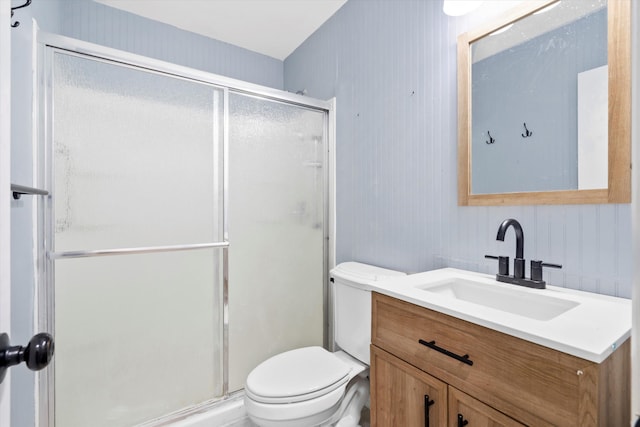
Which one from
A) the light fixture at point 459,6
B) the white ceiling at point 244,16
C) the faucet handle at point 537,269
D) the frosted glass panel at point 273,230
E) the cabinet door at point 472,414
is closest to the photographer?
the cabinet door at point 472,414

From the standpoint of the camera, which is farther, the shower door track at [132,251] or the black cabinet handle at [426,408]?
the shower door track at [132,251]

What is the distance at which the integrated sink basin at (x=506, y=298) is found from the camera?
0.89 meters

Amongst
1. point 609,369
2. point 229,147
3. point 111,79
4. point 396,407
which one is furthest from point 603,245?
point 111,79

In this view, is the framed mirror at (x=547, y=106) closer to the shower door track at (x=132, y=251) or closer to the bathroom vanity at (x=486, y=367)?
the bathroom vanity at (x=486, y=367)

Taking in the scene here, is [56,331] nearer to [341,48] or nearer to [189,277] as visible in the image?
[189,277]

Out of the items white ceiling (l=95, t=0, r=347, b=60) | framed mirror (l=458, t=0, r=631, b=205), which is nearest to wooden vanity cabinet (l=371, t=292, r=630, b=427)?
framed mirror (l=458, t=0, r=631, b=205)

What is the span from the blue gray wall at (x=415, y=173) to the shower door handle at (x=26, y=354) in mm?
1278

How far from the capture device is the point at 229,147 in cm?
171

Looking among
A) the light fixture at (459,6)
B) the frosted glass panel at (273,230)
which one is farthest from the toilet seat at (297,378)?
the light fixture at (459,6)

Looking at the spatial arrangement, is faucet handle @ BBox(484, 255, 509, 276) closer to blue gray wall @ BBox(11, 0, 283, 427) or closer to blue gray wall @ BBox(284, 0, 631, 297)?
blue gray wall @ BBox(284, 0, 631, 297)

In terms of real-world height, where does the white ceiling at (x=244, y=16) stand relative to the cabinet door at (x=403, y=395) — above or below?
above

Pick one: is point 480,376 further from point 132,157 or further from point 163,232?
Answer: point 132,157

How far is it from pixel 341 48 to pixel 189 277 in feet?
5.37

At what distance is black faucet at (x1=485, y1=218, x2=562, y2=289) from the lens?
0.96 metres
